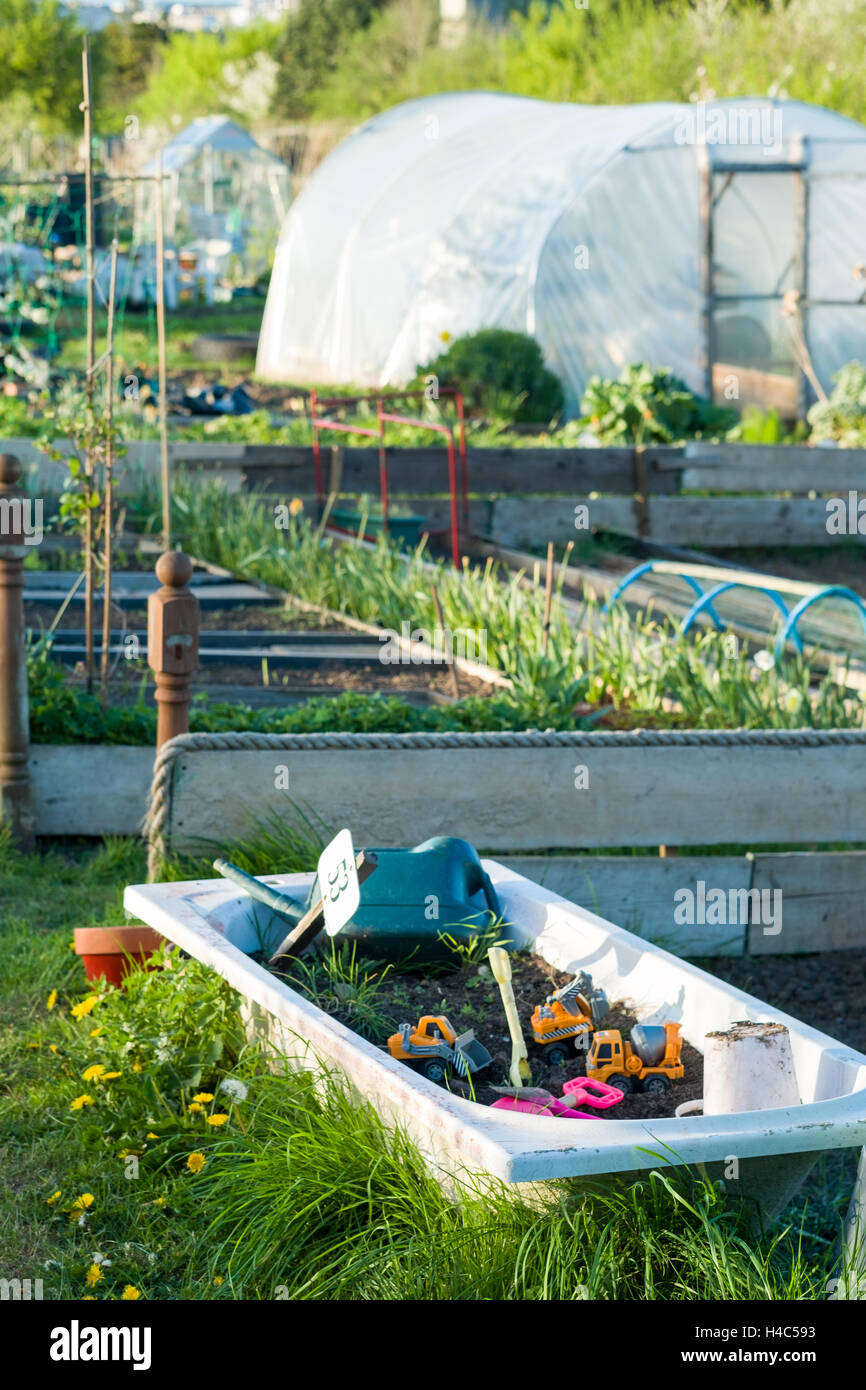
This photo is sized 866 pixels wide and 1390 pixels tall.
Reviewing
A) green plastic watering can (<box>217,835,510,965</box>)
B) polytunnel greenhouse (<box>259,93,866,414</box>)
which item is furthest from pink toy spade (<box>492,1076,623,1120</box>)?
polytunnel greenhouse (<box>259,93,866,414</box>)

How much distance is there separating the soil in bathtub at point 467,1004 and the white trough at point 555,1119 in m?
0.07

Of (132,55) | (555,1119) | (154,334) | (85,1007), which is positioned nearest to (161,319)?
(85,1007)

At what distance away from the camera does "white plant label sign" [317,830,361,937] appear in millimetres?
2947

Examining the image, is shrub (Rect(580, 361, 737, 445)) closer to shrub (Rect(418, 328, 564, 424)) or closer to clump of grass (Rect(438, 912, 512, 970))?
shrub (Rect(418, 328, 564, 424))

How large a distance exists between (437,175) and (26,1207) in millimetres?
15303

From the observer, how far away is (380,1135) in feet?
9.12

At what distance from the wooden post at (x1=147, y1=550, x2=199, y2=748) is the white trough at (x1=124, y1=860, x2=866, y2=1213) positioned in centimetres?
75

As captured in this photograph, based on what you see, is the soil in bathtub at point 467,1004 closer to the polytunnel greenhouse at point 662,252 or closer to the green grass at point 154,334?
the polytunnel greenhouse at point 662,252

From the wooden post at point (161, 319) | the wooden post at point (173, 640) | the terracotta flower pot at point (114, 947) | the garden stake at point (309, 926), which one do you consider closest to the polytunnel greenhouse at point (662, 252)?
the wooden post at point (161, 319)

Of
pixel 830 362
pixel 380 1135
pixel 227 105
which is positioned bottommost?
pixel 380 1135

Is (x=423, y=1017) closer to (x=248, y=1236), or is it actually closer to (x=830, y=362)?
(x=248, y=1236)

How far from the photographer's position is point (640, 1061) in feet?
9.71

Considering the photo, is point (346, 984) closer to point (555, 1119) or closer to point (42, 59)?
point (555, 1119)
